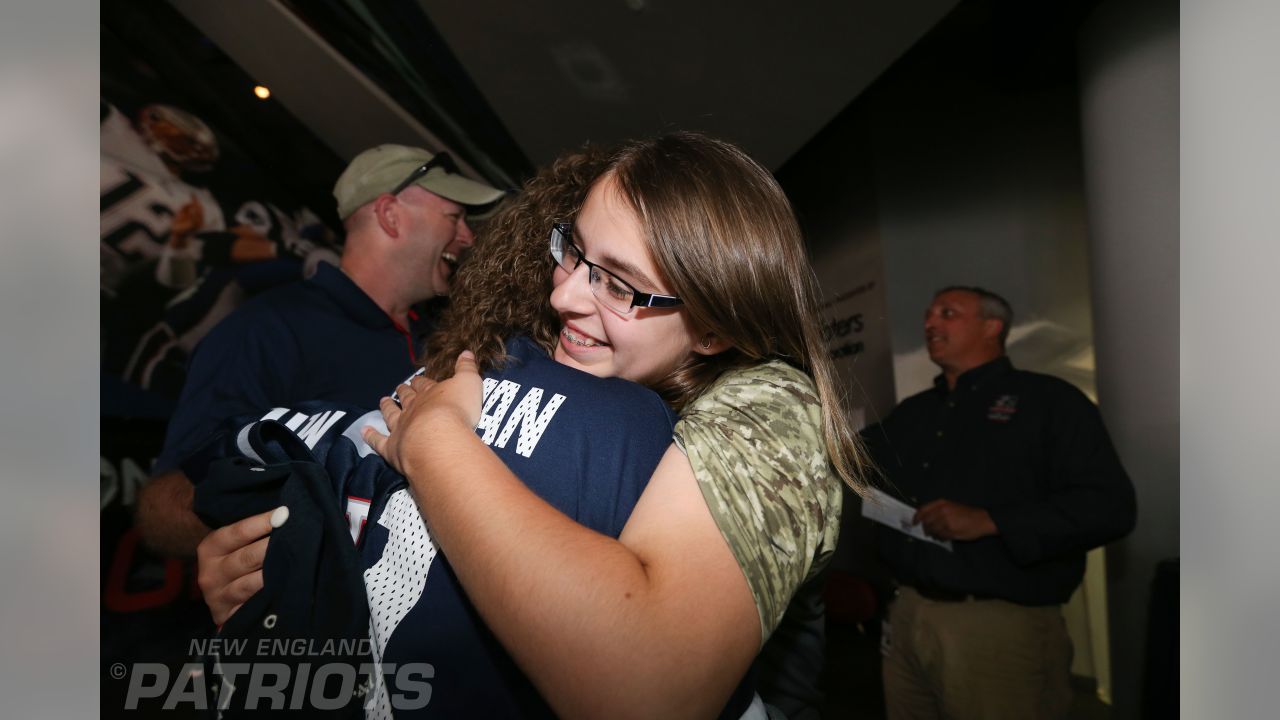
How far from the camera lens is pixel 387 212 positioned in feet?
7.16

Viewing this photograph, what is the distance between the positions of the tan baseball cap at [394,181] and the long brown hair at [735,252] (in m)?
1.24

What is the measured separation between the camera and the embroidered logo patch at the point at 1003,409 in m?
2.84

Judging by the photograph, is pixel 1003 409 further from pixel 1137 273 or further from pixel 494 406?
pixel 494 406

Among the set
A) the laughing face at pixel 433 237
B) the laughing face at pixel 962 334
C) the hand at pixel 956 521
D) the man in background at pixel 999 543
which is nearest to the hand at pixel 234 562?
the laughing face at pixel 433 237

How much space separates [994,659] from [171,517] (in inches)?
102

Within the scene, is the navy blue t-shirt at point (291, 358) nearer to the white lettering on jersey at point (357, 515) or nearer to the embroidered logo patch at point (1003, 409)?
the white lettering on jersey at point (357, 515)

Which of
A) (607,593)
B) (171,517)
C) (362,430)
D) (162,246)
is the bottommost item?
(171,517)

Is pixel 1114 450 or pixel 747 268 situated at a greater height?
pixel 747 268

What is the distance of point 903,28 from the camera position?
8.46 feet

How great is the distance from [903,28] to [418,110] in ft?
5.70

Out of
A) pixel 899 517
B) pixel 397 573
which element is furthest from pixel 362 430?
pixel 899 517
